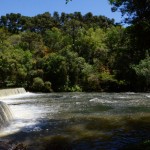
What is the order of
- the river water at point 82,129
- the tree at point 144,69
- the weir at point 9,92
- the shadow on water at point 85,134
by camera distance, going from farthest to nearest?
the tree at point 144,69, the weir at point 9,92, the river water at point 82,129, the shadow on water at point 85,134

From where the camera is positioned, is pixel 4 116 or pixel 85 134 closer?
pixel 85 134

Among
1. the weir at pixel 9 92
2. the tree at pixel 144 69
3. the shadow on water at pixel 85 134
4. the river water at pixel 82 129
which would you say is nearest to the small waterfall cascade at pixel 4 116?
the river water at pixel 82 129

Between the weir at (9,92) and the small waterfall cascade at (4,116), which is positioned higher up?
the weir at (9,92)

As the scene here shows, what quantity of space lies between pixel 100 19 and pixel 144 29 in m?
108

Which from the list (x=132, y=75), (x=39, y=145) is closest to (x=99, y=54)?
(x=132, y=75)

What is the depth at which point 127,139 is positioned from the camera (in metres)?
16.1

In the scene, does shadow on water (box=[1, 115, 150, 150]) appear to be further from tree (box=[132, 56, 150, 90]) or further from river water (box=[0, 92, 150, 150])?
tree (box=[132, 56, 150, 90])

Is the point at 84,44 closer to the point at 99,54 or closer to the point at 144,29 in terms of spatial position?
the point at 99,54

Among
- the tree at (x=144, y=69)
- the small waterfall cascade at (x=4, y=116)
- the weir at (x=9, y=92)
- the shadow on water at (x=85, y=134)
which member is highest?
the tree at (x=144, y=69)

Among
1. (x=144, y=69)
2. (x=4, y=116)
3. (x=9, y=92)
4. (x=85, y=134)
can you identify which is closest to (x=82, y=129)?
(x=85, y=134)

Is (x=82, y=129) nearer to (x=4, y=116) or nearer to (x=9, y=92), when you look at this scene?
(x=4, y=116)

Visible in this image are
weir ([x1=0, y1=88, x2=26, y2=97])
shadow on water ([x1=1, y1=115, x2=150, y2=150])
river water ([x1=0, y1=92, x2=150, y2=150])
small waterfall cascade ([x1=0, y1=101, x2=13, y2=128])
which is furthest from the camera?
weir ([x1=0, y1=88, x2=26, y2=97])

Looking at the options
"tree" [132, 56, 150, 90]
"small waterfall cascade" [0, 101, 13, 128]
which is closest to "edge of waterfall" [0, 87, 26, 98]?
"tree" [132, 56, 150, 90]

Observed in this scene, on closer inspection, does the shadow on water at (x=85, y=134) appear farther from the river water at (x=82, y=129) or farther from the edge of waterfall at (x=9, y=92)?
the edge of waterfall at (x=9, y=92)
